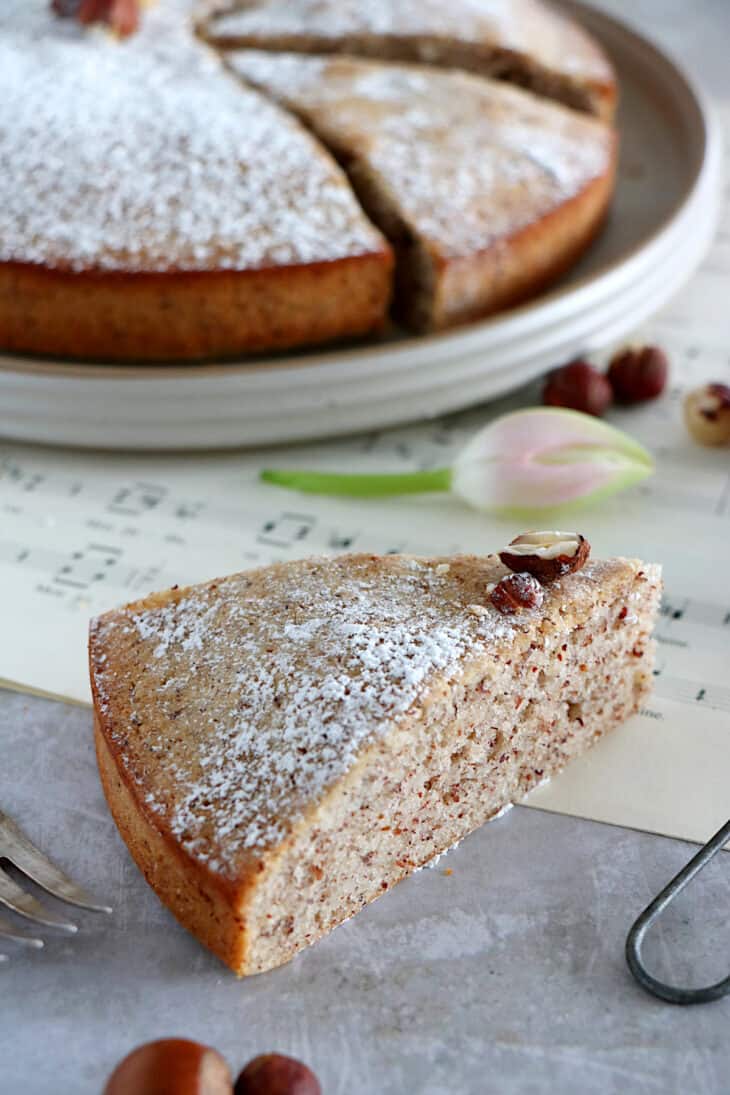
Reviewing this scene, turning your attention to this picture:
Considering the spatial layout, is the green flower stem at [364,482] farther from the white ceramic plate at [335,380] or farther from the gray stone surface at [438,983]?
the gray stone surface at [438,983]

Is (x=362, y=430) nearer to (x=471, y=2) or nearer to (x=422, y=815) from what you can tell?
(x=422, y=815)

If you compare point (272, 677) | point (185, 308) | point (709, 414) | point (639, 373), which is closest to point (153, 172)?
point (185, 308)

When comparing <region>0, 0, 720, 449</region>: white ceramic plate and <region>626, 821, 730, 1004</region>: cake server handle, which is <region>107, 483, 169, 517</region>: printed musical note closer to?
<region>0, 0, 720, 449</region>: white ceramic plate

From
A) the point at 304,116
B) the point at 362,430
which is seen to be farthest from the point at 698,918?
the point at 304,116

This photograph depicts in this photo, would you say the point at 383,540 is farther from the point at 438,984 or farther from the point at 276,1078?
the point at 276,1078

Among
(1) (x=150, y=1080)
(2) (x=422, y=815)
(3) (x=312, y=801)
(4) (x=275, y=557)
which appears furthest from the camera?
(4) (x=275, y=557)

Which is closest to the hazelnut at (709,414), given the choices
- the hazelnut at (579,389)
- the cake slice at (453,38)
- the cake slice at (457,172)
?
the hazelnut at (579,389)
